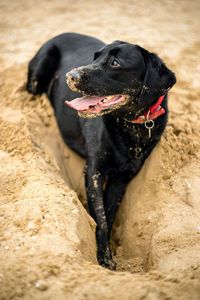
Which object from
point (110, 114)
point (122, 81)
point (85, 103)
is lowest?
point (110, 114)

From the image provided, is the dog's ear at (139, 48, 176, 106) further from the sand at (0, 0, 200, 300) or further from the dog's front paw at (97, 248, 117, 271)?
the dog's front paw at (97, 248, 117, 271)

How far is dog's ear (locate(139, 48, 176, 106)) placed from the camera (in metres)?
2.61

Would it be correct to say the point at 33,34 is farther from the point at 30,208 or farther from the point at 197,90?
the point at 30,208

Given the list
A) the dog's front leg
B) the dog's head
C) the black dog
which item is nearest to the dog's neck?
the black dog

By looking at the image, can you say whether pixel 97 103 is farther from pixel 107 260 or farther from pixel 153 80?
pixel 107 260

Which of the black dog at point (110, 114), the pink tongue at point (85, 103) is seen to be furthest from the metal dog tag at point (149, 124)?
the pink tongue at point (85, 103)

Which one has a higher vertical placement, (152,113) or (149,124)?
(152,113)

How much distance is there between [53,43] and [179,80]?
1826mm

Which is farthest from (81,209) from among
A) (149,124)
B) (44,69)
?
(44,69)

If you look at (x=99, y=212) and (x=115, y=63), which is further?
(x=99, y=212)

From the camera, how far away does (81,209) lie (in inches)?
102

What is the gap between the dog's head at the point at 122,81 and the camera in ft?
8.43

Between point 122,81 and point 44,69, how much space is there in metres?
1.79

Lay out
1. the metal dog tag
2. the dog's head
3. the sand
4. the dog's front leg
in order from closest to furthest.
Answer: the sand, the dog's head, the dog's front leg, the metal dog tag
